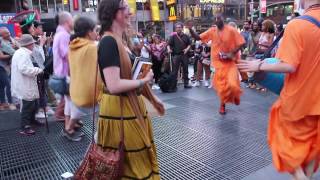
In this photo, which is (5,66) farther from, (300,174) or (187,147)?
(300,174)

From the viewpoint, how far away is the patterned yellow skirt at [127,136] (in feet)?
8.04

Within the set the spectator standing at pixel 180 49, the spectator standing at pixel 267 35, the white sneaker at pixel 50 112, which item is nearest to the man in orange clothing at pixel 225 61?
the spectator standing at pixel 267 35

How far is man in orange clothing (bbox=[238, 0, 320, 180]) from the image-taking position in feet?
7.65

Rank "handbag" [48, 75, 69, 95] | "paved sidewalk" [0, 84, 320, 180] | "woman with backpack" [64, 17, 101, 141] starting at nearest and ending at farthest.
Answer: "woman with backpack" [64, 17, 101, 141], "paved sidewalk" [0, 84, 320, 180], "handbag" [48, 75, 69, 95]

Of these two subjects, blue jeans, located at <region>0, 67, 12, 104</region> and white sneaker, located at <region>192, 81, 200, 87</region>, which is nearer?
blue jeans, located at <region>0, 67, 12, 104</region>

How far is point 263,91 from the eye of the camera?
8578 millimetres

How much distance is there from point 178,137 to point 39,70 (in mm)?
2404

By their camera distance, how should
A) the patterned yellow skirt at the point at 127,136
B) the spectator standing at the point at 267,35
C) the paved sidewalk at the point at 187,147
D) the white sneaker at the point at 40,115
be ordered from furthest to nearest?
the spectator standing at the point at 267,35 < the white sneaker at the point at 40,115 < the paved sidewalk at the point at 187,147 < the patterned yellow skirt at the point at 127,136

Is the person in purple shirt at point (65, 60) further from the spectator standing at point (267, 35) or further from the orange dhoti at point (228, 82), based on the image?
the spectator standing at point (267, 35)

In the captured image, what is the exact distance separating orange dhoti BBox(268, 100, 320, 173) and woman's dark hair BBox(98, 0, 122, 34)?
1.46 metres

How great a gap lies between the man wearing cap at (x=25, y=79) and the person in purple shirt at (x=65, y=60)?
31cm

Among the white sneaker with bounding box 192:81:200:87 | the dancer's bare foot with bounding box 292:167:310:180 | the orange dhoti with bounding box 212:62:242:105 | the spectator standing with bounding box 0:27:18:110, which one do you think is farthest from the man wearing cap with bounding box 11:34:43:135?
the white sneaker with bounding box 192:81:200:87

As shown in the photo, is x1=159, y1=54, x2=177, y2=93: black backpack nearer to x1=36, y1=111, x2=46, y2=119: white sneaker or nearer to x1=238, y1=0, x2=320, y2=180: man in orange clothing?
x1=36, y1=111, x2=46, y2=119: white sneaker

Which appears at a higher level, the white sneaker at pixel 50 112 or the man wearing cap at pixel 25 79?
the man wearing cap at pixel 25 79
